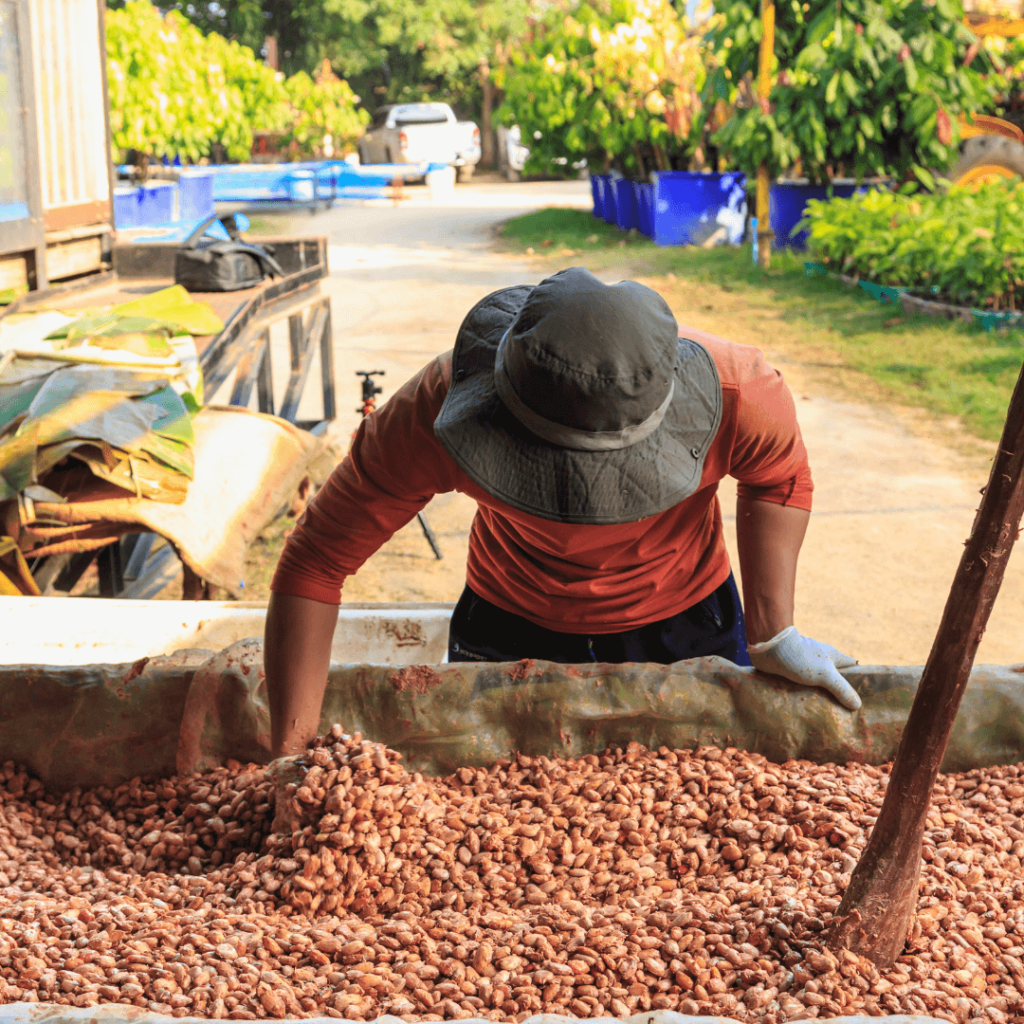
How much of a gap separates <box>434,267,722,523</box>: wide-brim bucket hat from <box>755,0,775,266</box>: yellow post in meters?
9.81

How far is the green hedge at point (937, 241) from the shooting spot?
787cm

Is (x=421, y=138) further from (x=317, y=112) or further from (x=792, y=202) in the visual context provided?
(x=792, y=202)

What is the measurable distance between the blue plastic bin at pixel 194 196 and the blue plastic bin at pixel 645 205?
5.07 metres

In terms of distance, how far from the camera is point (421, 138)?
23750 mm

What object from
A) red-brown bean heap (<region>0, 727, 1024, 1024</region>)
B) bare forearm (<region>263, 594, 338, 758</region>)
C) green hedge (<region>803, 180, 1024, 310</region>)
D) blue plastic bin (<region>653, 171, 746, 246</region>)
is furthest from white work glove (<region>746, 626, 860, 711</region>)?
blue plastic bin (<region>653, 171, 746, 246</region>)

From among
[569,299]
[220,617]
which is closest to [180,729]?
[220,617]

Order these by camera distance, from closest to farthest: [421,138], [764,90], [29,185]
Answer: [29,185] → [764,90] → [421,138]

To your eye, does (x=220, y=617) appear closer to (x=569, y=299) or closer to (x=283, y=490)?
(x=283, y=490)

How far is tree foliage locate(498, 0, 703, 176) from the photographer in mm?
12609

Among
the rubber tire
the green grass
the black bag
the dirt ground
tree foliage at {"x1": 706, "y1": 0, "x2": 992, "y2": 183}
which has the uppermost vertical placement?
tree foliage at {"x1": 706, "y1": 0, "x2": 992, "y2": 183}

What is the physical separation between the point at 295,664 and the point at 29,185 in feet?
13.2

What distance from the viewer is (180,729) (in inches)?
85.3

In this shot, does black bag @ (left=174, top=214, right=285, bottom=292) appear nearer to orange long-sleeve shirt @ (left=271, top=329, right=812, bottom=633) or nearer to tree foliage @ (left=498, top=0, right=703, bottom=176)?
orange long-sleeve shirt @ (left=271, top=329, right=812, bottom=633)

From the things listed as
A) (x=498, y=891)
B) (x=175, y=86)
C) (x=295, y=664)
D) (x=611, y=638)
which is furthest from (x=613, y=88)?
(x=498, y=891)
